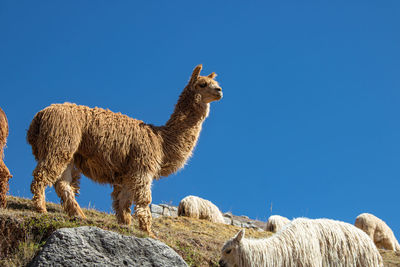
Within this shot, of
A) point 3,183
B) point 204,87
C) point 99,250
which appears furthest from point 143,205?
point 204,87

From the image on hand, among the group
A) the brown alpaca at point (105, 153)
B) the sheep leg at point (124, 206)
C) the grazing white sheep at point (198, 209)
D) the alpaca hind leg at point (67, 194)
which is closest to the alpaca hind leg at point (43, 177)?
the brown alpaca at point (105, 153)

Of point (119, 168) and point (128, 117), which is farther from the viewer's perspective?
point (128, 117)

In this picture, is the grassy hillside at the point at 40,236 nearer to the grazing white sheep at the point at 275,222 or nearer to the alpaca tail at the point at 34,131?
the alpaca tail at the point at 34,131

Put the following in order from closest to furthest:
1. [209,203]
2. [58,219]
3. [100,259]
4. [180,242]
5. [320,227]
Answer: [100,259]
[58,219]
[320,227]
[180,242]
[209,203]

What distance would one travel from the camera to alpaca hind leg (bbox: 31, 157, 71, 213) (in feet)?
27.7

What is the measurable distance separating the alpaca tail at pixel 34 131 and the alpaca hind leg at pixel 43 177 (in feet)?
2.02

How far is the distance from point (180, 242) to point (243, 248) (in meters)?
1.49

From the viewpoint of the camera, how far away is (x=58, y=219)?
7883mm

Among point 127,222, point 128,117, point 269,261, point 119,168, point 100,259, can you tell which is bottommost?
point 100,259

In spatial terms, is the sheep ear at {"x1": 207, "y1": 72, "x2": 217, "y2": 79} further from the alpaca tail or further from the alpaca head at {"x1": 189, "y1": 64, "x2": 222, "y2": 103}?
the alpaca tail

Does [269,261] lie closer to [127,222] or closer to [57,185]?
[127,222]

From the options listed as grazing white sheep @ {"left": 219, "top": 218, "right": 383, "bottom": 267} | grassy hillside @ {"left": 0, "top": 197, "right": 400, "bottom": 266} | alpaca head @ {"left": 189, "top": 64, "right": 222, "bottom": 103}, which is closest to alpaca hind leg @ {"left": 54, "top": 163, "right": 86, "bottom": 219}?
grassy hillside @ {"left": 0, "top": 197, "right": 400, "bottom": 266}

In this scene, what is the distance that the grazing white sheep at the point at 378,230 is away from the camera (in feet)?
58.7

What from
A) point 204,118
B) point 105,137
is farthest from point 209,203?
point 105,137
